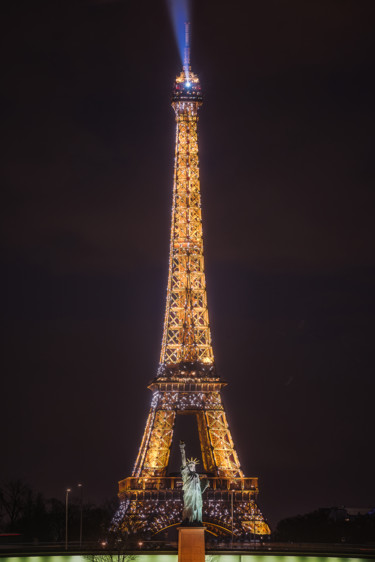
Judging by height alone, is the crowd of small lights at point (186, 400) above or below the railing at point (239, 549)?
above

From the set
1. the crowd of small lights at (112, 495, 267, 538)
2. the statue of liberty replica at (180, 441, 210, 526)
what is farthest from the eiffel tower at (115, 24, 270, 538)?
the statue of liberty replica at (180, 441, 210, 526)

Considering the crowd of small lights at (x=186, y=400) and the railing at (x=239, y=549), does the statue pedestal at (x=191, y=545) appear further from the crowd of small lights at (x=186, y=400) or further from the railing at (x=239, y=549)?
the crowd of small lights at (x=186, y=400)

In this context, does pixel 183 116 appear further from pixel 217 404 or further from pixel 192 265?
pixel 217 404

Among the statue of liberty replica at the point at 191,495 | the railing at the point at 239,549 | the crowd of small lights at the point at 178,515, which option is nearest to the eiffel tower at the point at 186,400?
the crowd of small lights at the point at 178,515

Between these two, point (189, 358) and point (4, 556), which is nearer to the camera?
point (4, 556)

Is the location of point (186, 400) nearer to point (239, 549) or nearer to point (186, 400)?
point (186, 400)

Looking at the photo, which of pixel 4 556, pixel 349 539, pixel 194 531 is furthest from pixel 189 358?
pixel 194 531

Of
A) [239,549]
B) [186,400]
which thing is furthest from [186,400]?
[239,549]
